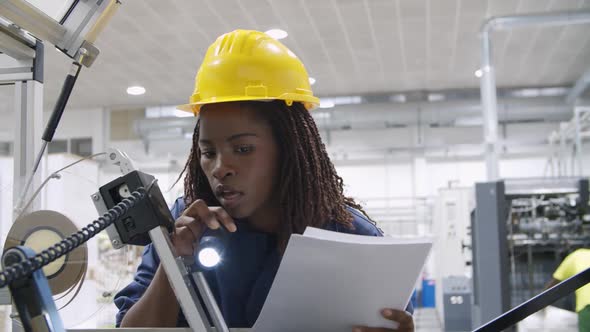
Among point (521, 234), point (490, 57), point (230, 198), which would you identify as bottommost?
point (521, 234)

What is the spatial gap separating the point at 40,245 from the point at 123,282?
0.22 meters

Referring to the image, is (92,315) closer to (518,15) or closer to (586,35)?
(518,15)

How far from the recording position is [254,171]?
1028mm

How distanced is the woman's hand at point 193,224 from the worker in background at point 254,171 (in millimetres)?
118

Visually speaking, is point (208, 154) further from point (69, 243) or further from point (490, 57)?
point (490, 57)

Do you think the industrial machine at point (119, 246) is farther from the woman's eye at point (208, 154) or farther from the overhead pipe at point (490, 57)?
the overhead pipe at point (490, 57)

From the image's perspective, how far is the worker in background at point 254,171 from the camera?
103cm

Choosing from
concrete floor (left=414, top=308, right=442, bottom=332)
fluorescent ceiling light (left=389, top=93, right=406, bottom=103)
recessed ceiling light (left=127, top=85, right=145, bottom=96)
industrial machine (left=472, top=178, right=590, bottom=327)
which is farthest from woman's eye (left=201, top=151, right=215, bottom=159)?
fluorescent ceiling light (left=389, top=93, right=406, bottom=103)

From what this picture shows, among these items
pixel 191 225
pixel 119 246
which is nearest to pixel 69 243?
pixel 119 246

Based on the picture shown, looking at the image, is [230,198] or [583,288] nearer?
[230,198]

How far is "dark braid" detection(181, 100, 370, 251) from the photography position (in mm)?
1111

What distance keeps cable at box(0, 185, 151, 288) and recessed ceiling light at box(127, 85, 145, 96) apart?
6.55 meters

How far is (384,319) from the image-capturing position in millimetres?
743

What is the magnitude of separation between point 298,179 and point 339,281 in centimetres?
42
